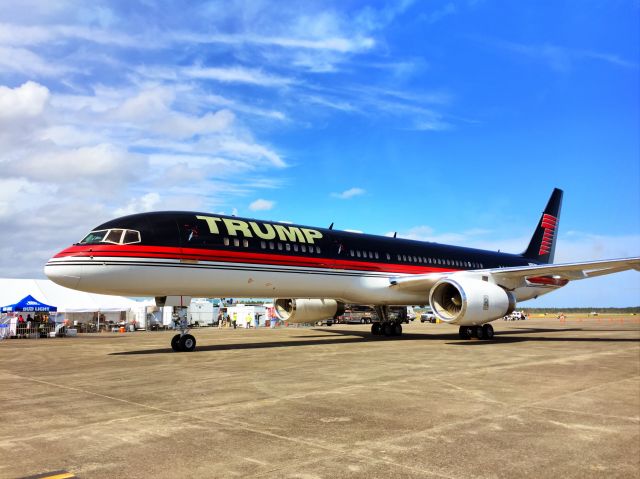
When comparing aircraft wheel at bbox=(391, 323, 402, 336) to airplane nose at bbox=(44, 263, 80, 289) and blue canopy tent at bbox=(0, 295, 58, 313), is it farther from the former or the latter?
blue canopy tent at bbox=(0, 295, 58, 313)

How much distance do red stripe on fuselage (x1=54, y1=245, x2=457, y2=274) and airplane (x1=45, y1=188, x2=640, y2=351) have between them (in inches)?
1.2

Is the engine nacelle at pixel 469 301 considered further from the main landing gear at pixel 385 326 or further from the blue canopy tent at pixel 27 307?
the blue canopy tent at pixel 27 307

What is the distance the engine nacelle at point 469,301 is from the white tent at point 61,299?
25.0m

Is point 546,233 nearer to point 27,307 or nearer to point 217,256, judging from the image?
point 217,256

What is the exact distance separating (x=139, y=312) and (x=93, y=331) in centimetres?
472

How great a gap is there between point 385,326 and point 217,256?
11256 millimetres

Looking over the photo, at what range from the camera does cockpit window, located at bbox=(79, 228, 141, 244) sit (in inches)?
581

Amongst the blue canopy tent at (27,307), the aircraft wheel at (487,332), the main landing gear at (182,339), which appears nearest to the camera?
the main landing gear at (182,339)

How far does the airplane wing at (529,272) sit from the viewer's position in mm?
19531

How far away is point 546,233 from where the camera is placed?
32.9 m

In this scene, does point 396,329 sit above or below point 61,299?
below

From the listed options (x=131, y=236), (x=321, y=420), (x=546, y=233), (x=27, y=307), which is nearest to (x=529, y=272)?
(x=546, y=233)

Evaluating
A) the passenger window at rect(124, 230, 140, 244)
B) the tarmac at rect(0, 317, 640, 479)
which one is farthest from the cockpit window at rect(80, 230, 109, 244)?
the tarmac at rect(0, 317, 640, 479)

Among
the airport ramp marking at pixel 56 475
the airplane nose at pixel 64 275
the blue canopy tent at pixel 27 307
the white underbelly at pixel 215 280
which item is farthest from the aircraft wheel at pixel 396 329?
the airport ramp marking at pixel 56 475
